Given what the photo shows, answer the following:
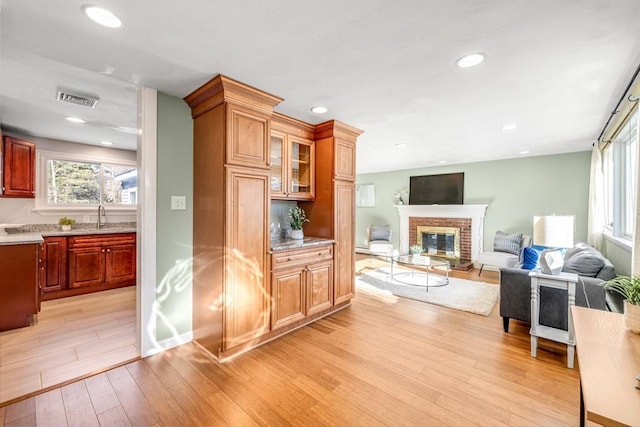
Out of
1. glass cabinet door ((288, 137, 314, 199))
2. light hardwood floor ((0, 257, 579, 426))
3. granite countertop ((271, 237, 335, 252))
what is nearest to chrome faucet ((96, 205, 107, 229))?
light hardwood floor ((0, 257, 579, 426))

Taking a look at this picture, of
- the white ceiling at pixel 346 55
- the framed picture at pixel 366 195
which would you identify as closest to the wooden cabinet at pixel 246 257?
the white ceiling at pixel 346 55

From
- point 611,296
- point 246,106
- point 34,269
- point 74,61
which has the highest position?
point 74,61

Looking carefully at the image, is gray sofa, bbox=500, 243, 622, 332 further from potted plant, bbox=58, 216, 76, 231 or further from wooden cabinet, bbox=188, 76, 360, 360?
potted plant, bbox=58, 216, 76, 231

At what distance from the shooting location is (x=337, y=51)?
5.95 feet

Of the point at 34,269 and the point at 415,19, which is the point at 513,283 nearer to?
the point at 415,19

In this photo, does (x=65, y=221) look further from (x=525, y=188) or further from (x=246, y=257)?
(x=525, y=188)

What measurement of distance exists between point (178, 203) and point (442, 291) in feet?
12.6

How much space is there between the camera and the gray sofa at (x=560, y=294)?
2.43m

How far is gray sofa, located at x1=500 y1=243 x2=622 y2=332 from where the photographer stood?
7.96 feet

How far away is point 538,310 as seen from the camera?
249 cm

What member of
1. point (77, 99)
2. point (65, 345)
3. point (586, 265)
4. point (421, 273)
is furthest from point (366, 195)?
point (65, 345)

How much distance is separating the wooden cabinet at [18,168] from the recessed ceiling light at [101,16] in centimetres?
350

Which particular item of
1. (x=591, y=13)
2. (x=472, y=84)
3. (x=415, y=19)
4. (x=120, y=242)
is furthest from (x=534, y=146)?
(x=120, y=242)

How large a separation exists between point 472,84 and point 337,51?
1.27 metres
